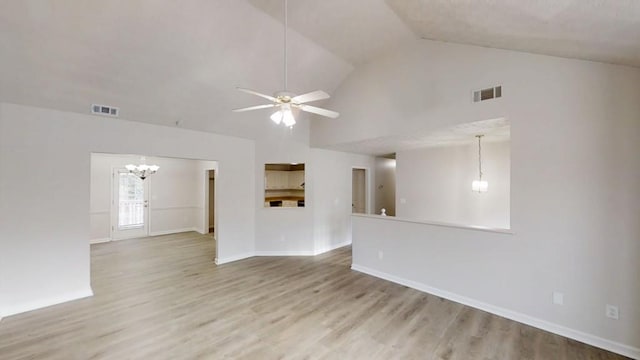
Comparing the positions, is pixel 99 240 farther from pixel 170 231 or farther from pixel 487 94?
pixel 487 94

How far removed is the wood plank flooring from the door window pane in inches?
141

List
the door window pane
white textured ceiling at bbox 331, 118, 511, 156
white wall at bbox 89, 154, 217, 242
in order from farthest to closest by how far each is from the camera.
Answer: the door window pane, white wall at bbox 89, 154, 217, 242, white textured ceiling at bbox 331, 118, 511, 156

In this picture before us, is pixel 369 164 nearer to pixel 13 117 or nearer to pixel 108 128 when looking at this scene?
pixel 108 128

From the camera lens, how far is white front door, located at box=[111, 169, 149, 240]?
7484mm

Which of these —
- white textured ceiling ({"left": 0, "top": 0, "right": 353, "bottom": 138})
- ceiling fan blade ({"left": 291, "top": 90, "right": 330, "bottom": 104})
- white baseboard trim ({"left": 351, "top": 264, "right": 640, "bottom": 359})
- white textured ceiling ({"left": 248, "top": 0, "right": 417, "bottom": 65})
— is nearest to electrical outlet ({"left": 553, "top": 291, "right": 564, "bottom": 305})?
white baseboard trim ({"left": 351, "top": 264, "right": 640, "bottom": 359})

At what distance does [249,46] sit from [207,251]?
477 cm

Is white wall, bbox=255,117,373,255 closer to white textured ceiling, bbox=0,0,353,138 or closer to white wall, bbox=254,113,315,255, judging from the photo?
white wall, bbox=254,113,315,255

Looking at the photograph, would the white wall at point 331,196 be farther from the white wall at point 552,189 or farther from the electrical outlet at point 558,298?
the electrical outlet at point 558,298

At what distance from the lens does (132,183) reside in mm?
7867

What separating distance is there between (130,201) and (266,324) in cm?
706

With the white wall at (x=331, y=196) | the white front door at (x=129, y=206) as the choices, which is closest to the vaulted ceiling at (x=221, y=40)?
the white wall at (x=331, y=196)

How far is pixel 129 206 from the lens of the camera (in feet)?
25.5

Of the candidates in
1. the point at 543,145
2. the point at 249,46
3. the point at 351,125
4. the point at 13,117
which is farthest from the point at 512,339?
the point at 13,117

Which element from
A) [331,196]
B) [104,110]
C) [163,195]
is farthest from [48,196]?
[163,195]
